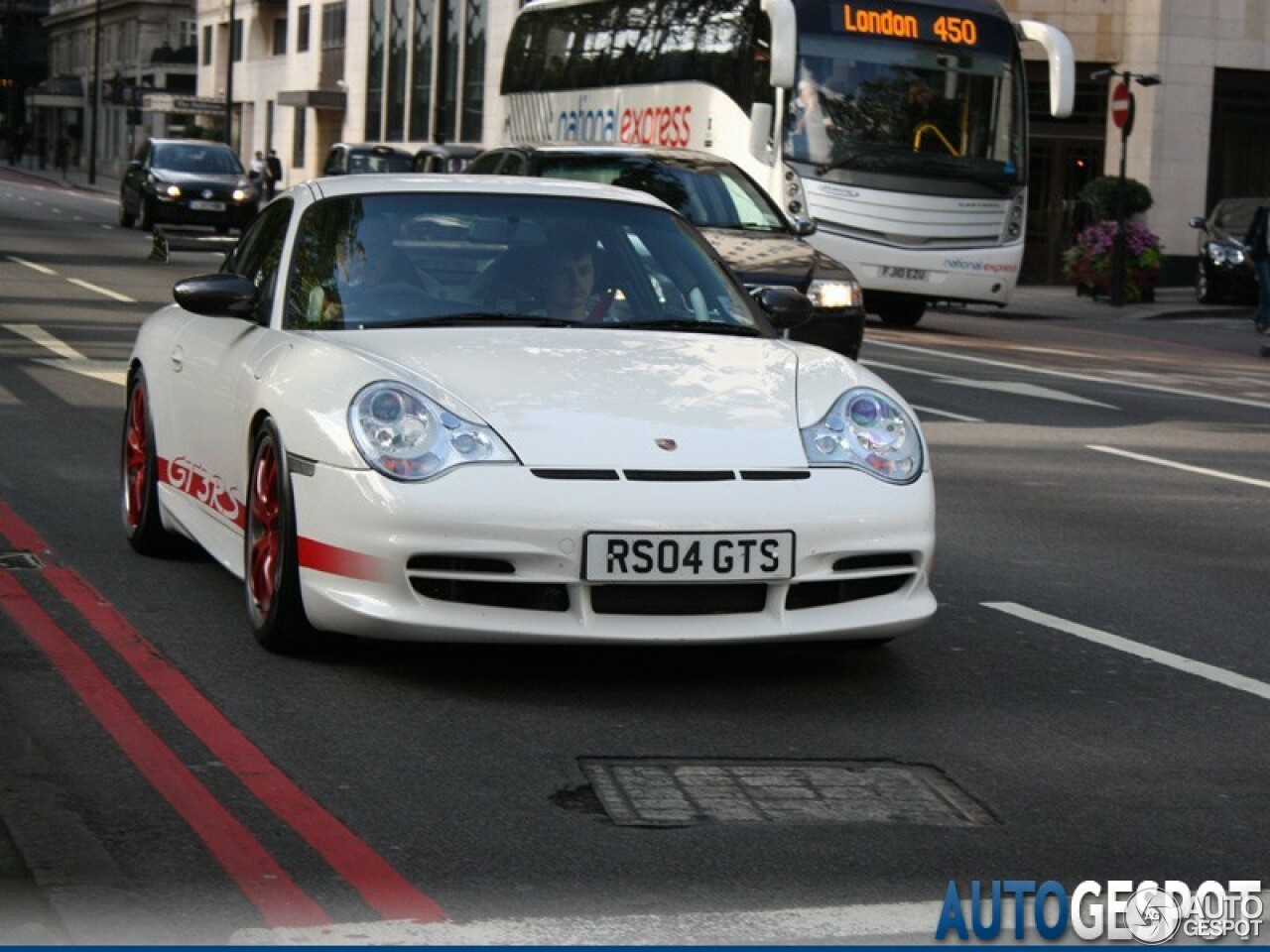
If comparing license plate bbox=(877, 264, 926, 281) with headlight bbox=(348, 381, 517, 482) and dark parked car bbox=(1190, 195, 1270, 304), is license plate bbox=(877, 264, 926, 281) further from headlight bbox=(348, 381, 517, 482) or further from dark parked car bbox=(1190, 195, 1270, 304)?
headlight bbox=(348, 381, 517, 482)

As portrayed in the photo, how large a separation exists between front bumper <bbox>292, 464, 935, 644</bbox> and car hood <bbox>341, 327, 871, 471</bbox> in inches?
4.7

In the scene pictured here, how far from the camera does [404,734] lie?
612 cm

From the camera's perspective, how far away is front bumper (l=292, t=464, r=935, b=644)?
642 centimetres

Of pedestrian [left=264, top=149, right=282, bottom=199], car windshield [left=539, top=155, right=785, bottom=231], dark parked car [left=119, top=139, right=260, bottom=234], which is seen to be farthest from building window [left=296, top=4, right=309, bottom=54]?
car windshield [left=539, top=155, right=785, bottom=231]

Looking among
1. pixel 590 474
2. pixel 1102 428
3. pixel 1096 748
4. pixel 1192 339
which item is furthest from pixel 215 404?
pixel 1192 339

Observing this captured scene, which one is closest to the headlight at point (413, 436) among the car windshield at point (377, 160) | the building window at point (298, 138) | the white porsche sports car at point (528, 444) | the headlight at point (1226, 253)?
the white porsche sports car at point (528, 444)

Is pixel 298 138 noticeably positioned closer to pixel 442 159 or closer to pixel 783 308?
pixel 442 159

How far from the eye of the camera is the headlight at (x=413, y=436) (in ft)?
21.4

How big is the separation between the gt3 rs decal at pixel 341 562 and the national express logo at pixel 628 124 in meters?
20.8

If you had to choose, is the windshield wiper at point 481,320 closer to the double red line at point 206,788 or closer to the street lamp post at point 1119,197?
the double red line at point 206,788

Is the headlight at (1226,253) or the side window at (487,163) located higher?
the side window at (487,163)

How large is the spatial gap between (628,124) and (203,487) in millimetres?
22806
